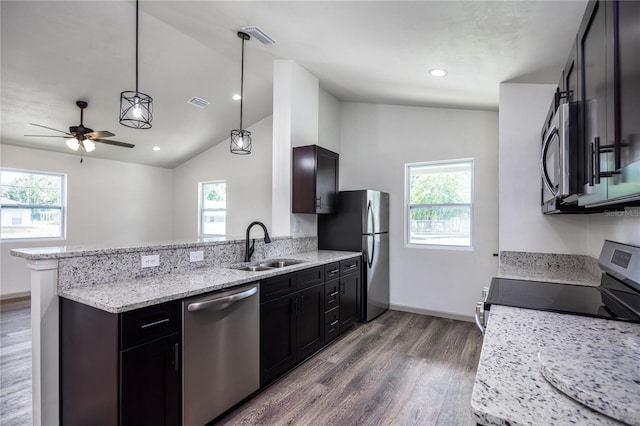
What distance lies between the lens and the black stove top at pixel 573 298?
1320mm

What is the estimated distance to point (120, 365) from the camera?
5.11 feet

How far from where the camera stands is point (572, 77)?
1305 mm

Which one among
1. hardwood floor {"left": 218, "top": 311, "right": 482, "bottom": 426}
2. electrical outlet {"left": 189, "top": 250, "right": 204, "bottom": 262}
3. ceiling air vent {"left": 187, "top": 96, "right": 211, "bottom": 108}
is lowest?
hardwood floor {"left": 218, "top": 311, "right": 482, "bottom": 426}

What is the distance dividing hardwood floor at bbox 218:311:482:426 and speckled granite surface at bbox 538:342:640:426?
1.48 m

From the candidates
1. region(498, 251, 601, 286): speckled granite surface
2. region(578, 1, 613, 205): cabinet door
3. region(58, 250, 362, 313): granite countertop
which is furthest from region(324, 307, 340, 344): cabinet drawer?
region(578, 1, 613, 205): cabinet door

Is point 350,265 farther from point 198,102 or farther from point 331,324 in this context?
point 198,102

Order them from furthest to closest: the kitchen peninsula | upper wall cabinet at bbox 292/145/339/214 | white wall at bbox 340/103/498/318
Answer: white wall at bbox 340/103/498/318 < upper wall cabinet at bbox 292/145/339/214 < the kitchen peninsula

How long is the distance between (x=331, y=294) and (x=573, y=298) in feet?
7.13

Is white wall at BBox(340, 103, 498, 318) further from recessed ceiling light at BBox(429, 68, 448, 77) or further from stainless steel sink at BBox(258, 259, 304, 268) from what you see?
stainless steel sink at BBox(258, 259, 304, 268)

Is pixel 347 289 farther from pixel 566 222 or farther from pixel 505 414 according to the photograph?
pixel 505 414

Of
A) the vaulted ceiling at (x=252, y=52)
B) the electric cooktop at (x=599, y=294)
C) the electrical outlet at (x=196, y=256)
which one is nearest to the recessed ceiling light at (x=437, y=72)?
the vaulted ceiling at (x=252, y=52)

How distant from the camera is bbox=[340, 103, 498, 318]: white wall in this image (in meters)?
4.06

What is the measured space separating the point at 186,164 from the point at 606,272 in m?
7.51

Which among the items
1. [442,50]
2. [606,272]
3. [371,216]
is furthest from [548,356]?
[371,216]
